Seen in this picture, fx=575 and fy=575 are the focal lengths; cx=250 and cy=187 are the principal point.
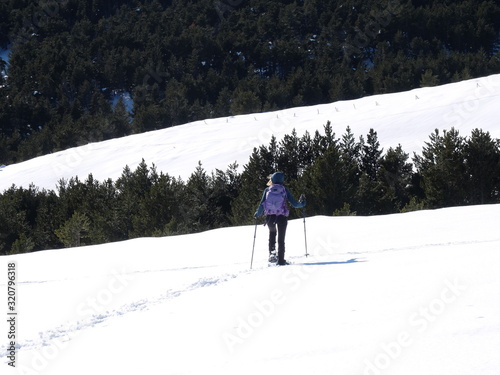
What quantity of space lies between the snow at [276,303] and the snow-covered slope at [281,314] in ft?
0.08

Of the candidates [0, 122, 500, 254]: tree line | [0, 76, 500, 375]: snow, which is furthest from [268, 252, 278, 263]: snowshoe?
[0, 122, 500, 254]: tree line

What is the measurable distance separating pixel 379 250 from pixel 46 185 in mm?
47573

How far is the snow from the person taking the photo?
5398 millimetres

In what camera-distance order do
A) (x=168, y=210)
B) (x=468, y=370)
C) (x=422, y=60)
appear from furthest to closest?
(x=422, y=60), (x=168, y=210), (x=468, y=370)

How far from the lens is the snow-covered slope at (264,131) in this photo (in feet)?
145

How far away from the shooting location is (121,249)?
50.1 ft

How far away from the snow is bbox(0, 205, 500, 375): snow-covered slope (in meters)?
0.02

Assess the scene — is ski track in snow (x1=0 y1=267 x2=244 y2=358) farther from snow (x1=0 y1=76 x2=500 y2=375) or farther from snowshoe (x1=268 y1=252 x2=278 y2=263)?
snowshoe (x1=268 y1=252 x2=278 y2=263)

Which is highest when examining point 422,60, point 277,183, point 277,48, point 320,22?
point 320,22

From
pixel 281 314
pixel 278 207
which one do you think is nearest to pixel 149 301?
pixel 281 314

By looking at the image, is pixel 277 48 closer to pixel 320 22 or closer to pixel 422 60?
pixel 320 22

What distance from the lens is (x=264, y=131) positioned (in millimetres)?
53781

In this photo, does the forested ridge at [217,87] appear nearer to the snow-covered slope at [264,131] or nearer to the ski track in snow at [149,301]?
the snow-covered slope at [264,131]

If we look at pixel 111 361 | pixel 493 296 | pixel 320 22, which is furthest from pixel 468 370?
pixel 320 22
